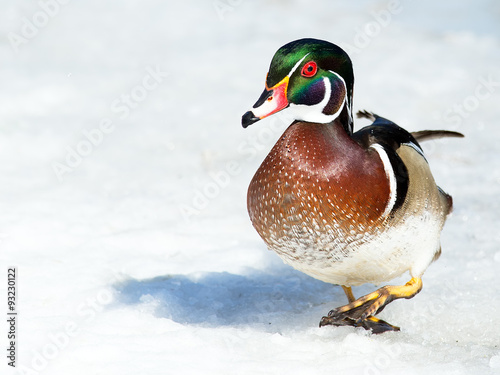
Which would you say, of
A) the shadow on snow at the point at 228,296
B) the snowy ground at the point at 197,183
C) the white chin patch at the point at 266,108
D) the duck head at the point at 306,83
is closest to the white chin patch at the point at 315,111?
the duck head at the point at 306,83

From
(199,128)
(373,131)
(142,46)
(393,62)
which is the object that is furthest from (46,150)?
(393,62)

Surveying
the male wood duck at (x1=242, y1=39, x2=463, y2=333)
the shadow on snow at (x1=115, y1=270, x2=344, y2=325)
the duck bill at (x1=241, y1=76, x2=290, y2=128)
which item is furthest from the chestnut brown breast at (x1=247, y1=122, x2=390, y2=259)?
the shadow on snow at (x1=115, y1=270, x2=344, y2=325)

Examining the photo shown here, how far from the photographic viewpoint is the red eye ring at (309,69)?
9.60ft

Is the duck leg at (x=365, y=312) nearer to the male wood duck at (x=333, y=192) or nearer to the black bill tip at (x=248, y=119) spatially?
the male wood duck at (x=333, y=192)

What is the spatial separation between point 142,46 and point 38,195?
3.19 metres

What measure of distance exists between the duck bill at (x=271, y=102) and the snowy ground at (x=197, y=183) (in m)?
0.99

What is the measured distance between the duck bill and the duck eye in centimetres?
8

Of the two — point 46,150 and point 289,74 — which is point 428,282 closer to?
point 289,74

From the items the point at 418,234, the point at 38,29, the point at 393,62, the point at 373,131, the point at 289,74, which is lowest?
the point at 38,29

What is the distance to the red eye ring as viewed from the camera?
293cm

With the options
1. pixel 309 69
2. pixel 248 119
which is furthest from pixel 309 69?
pixel 248 119

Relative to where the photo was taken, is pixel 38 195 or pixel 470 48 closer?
pixel 38 195

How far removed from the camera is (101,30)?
7887 millimetres

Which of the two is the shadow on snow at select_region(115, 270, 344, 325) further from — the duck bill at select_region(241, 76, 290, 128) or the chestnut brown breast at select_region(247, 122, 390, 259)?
the duck bill at select_region(241, 76, 290, 128)
